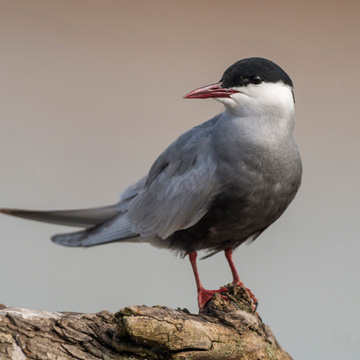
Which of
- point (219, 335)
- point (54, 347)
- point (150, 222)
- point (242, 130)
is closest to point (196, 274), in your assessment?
point (150, 222)

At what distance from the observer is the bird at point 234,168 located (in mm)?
2426

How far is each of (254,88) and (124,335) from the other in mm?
1058

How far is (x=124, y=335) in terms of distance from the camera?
78.8 inches

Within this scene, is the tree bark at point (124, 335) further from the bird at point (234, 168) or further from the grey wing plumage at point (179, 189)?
the grey wing plumage at point (179, 189)

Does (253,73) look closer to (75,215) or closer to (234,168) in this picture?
(234,168)

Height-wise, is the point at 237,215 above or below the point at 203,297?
above

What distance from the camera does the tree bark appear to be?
1.96 m

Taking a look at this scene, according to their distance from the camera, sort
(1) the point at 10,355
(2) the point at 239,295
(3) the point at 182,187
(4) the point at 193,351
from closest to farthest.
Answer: (1) the point at 10,355, (4) the point at 193,351, (2) the point at 239,295, (3) the point at 182,187

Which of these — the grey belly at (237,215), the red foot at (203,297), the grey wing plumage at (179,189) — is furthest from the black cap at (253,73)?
the red foot at (203,297)

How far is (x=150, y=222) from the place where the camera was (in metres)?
2.76

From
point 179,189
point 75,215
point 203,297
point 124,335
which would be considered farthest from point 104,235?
point 124,335

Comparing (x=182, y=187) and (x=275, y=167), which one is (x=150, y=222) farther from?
(x=275, y=167)

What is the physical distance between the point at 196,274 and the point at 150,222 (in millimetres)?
314

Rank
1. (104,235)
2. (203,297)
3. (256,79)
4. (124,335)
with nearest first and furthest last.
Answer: (124,335), (256,79), (203,297), (104,235)
